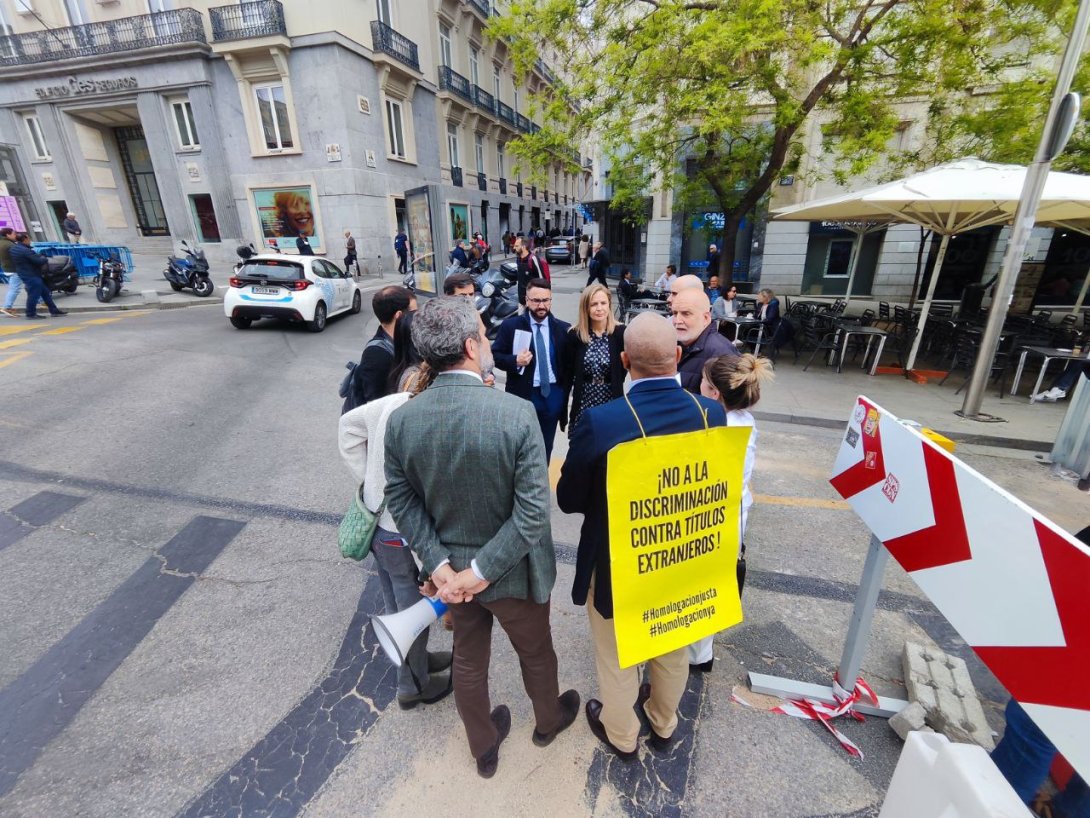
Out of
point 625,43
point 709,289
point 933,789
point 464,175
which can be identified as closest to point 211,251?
point 464,175

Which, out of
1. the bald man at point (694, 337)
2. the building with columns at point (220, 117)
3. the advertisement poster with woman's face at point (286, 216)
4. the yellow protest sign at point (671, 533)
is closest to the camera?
the yellow protest sign at point (671, 533)

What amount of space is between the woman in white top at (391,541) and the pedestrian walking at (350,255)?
18927mm

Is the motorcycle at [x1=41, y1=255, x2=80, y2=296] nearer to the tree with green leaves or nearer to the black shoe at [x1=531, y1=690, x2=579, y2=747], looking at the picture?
the tree with green leaves

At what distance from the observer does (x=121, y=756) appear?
2174 mm

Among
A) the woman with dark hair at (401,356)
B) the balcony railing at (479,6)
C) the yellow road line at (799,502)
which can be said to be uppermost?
the balcony railing at (479,6)

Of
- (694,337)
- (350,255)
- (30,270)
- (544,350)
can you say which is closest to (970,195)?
(694,337)

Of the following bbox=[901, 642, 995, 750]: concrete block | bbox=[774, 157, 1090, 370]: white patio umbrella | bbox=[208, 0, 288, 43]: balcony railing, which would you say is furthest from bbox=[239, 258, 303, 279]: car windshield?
bbox=[208, 0, 288, 43]: balcony railing

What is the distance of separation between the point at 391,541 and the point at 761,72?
10076 mm

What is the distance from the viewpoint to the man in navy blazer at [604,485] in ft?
5.90

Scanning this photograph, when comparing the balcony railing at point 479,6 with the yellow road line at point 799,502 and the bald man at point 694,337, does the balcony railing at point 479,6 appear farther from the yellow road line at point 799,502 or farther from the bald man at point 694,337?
the yellow road line at point 799,502

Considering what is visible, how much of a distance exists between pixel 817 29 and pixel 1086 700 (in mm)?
11021

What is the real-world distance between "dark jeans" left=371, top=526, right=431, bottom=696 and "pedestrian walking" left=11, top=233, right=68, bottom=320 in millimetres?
12749

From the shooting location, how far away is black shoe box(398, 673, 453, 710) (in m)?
2.42

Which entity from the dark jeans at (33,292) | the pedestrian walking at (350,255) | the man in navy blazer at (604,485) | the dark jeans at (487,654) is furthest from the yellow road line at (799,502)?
the pedestrian walking at (350,255)
